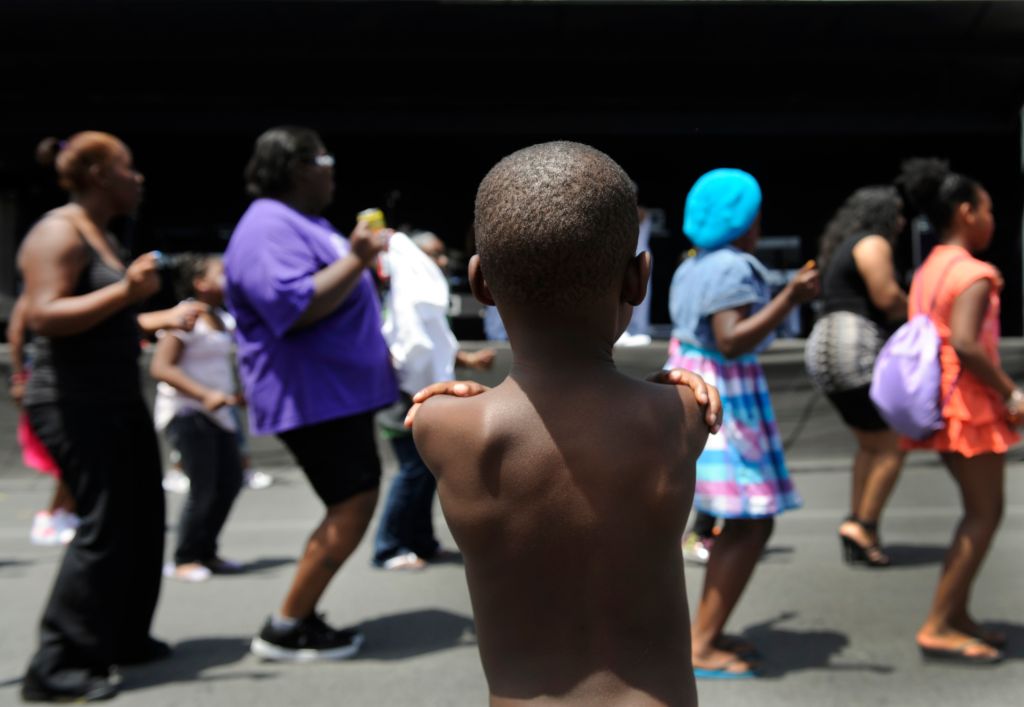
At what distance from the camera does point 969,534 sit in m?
3.93

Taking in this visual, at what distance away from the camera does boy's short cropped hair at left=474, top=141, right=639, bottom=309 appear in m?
1.70

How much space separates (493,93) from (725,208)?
9.92 m

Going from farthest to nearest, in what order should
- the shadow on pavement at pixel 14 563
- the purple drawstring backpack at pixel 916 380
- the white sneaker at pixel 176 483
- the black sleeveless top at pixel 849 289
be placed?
the white sneaker at pixel 176 483
the shadow on pavement at pixel 14 563
the black sleeveless top at pixel 849 289
the purple drawstring backpack at pixel 916 380

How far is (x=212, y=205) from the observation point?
1393 centimetres

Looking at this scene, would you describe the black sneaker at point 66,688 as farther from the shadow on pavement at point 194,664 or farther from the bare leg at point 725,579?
the bare leg at point 725,579

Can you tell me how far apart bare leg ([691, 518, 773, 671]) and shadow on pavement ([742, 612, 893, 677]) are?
222mm

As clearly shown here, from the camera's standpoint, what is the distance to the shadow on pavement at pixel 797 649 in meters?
4.03

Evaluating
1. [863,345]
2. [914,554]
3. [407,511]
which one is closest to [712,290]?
[863,345]

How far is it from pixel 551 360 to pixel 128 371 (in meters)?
2.48

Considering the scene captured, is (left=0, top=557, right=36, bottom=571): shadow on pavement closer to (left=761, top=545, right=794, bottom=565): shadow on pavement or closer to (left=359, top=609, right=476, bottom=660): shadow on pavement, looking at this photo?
(left=359, top=609, right=476, bottom=660): shadow on pavement

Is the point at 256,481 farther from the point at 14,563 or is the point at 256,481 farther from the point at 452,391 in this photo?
the point at 452,391

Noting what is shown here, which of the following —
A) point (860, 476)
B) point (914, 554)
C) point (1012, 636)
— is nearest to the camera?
point (1012, 636)

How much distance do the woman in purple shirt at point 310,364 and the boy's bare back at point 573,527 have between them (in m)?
2.23

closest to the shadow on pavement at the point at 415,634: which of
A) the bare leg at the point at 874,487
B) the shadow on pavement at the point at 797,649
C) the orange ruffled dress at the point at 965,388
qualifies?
the shadow on pavement at the point at 797,649
